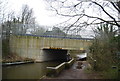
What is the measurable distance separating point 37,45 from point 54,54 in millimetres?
7421

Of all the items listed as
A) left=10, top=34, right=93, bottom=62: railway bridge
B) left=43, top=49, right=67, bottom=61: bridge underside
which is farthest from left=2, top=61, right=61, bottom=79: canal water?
left=43, top=49, right=67, bottom=61: bridge underside

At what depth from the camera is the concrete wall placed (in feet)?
95.6

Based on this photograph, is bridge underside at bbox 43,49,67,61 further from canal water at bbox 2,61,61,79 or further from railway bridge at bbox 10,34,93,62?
canal water at bbox 2,61,61,79

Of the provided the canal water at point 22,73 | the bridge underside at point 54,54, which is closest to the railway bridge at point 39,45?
the bridge underside at point 54,54

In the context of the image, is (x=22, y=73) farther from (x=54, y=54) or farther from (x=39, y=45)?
(x=54, y=54)

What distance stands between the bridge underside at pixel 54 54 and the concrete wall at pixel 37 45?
157cm

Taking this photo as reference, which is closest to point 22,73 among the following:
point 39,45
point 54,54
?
point 39,45

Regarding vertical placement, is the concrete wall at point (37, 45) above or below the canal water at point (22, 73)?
above

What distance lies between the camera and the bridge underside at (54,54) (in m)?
32.0

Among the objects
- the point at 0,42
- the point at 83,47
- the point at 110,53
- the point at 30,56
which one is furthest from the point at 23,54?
the point at 110,53

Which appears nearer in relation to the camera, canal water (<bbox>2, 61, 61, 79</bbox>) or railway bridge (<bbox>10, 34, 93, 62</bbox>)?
canal water (<bbox>2, 61, 61, 79</bbox>)

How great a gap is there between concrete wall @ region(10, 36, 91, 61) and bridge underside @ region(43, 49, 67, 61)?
157cm

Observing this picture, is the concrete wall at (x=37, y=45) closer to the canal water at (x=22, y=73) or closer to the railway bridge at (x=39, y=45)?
the railway bridge at (x=39, y=45)

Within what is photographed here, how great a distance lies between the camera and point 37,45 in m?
29.9
